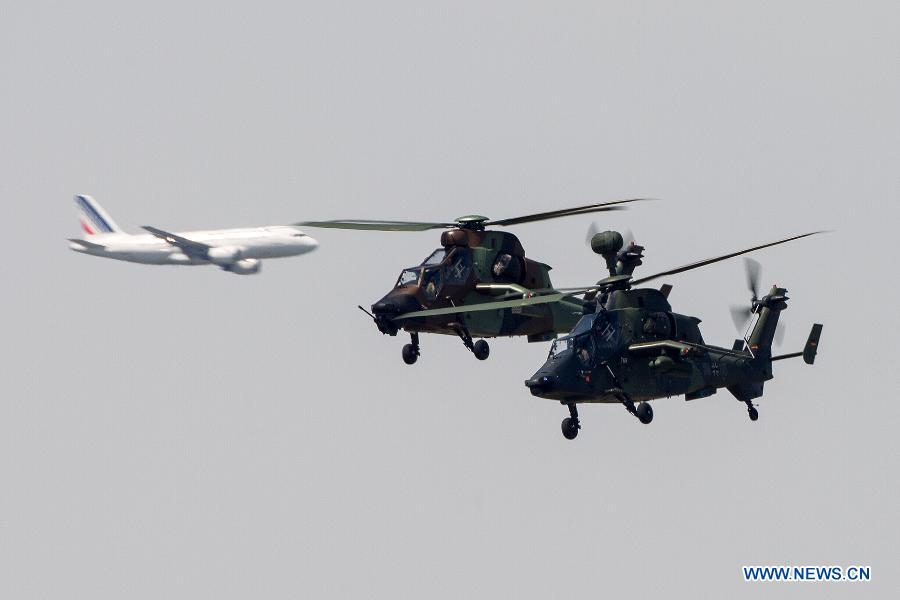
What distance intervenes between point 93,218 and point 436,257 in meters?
74.6

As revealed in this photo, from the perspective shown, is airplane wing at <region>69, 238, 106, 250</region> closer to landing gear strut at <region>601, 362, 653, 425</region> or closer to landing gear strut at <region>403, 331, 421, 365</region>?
landing gear strut at <region>403, 331, 421, 365</region>

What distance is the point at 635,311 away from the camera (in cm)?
4769

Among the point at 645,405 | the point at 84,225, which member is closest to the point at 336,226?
the point at 645,405

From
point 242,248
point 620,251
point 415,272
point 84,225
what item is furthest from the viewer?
point 84,225

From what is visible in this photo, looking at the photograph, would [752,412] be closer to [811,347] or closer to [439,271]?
[811,347]

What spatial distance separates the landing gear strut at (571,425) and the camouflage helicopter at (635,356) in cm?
3

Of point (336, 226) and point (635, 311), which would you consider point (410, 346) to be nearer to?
point (336, 226)

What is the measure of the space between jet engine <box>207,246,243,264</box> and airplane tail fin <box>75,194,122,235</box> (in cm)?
2237

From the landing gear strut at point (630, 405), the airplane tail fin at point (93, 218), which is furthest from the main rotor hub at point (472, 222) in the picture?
the airplane tail fin at point (93, 218)

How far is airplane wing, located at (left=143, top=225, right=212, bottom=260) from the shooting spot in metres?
105

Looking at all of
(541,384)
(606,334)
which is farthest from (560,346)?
(541,384)

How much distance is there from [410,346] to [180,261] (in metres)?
Result: 56.6

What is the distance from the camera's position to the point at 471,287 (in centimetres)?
5441

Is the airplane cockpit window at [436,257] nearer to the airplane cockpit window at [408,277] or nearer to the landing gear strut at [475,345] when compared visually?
the airplane cockpit window at [408,277]
